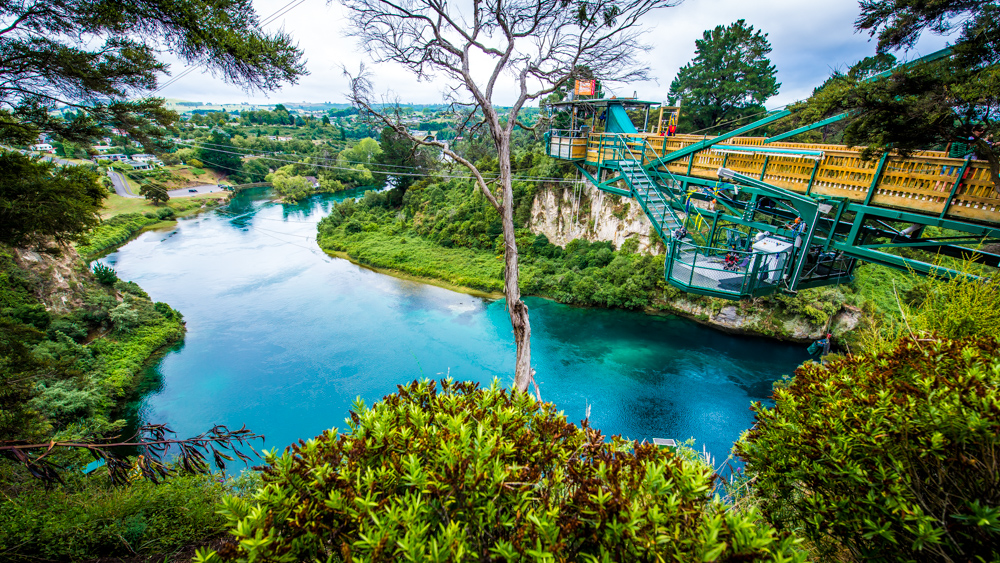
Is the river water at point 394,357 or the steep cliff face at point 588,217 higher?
the steep cliff face at point 588,217

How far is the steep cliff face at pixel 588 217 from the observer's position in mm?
17812

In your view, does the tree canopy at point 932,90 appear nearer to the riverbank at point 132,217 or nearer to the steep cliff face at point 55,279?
the steep cliff face at point 55,279

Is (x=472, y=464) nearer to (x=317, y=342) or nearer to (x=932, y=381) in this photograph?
(x=932, y=381)

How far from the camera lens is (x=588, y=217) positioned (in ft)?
66.0

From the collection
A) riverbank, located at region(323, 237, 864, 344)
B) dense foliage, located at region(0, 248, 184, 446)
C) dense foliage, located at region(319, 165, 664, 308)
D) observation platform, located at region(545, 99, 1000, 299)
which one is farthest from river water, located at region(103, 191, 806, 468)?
observation platform, located at region(545, 99, 1000, 299)

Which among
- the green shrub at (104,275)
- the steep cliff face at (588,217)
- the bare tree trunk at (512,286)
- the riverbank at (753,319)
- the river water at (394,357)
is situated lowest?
the river water at (394,357)

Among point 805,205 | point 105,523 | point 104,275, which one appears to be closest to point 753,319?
point 805,205

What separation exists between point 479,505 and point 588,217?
1939 centimetres

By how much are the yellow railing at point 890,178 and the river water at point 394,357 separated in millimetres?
5913

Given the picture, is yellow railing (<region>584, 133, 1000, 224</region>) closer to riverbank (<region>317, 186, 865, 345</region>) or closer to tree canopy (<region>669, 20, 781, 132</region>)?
riverbank (<region>317, 186, 865, 345</region>)

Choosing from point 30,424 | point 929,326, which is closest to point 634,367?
point 929,326

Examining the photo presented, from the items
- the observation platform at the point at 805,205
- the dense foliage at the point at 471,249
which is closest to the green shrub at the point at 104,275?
the dense foliage at the point at 471,249

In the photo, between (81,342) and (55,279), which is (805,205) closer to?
(81,342)

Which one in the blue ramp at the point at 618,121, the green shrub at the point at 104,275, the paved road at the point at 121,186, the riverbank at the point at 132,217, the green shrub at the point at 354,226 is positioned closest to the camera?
the blue ramp at the point at 618,121
